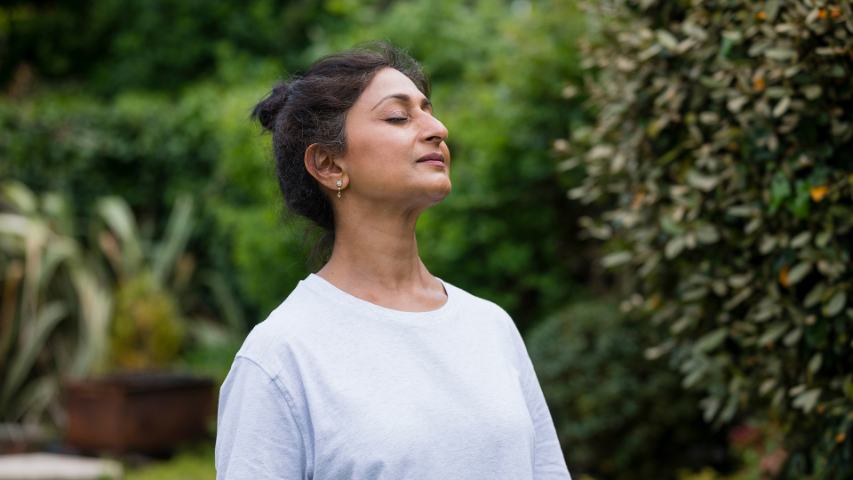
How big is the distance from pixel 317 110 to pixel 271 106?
0.15 meters

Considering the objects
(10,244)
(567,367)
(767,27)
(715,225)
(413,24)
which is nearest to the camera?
(767,27)

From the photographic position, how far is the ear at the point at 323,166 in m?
1.96

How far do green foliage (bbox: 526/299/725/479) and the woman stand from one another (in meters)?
3.12

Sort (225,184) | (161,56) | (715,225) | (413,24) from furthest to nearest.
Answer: (161,56), (225,184), (413,24), (715,225)

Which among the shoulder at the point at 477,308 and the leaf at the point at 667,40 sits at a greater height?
the leaf at the point at 667,40

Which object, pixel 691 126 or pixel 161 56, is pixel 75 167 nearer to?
pixel 161 56

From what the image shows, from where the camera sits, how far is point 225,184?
30.9ft

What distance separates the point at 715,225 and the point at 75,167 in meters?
7.59

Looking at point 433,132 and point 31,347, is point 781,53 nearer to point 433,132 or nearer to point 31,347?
point 433,132

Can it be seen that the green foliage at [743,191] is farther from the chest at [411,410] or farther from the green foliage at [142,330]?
the green foliage at [142,330]

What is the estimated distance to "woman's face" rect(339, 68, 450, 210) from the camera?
1897mm

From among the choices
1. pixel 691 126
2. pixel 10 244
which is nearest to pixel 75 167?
pixel 10 244

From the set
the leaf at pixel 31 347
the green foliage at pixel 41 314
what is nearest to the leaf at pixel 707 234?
the green foliage at pixel 41 314

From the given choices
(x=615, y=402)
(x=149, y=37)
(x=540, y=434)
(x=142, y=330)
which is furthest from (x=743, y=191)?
(x=149, y=37)
